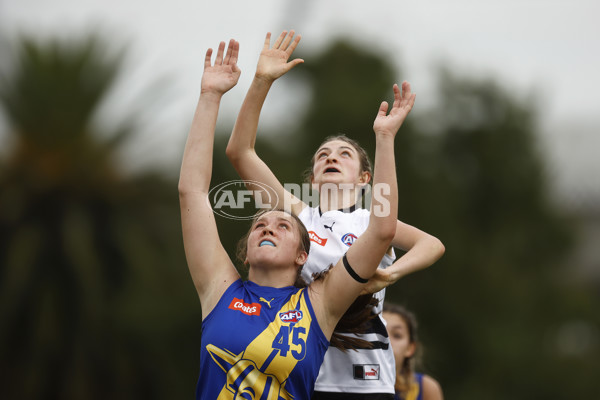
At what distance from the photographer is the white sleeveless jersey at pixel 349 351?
5531mm

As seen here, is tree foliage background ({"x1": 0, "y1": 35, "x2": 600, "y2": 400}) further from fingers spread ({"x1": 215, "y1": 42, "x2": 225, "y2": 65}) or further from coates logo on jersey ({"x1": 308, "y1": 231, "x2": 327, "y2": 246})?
fingers spread ({"x1": 215, "y1": 42, "x2": 225, "y2": 65})

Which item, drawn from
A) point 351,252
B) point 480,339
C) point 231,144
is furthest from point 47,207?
point 351,252

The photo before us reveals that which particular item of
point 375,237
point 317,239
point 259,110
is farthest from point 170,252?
point 375,237

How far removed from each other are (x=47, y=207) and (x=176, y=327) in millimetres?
4313

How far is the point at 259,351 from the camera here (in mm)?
4852

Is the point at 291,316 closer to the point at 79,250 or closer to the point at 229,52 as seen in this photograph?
the point at 229,52

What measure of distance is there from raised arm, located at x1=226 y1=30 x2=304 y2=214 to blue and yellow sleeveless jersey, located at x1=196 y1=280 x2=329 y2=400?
1114 millimetres

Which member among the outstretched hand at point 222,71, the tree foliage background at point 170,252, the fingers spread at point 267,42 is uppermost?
the fingers spread at point 267,42

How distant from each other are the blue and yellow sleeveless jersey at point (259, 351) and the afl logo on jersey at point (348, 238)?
750 mm

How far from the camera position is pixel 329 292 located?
5059 millimetres

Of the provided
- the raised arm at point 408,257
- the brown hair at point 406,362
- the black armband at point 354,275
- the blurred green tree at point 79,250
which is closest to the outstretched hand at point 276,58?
the raised arm at point 408,257

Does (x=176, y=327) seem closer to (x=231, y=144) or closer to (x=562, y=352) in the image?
(x=562, y=352)

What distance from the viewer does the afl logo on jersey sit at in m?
5.70

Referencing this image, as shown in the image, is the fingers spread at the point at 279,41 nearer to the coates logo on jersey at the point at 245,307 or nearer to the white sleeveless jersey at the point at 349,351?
the white sleeveless jersey at the point at 349,351
